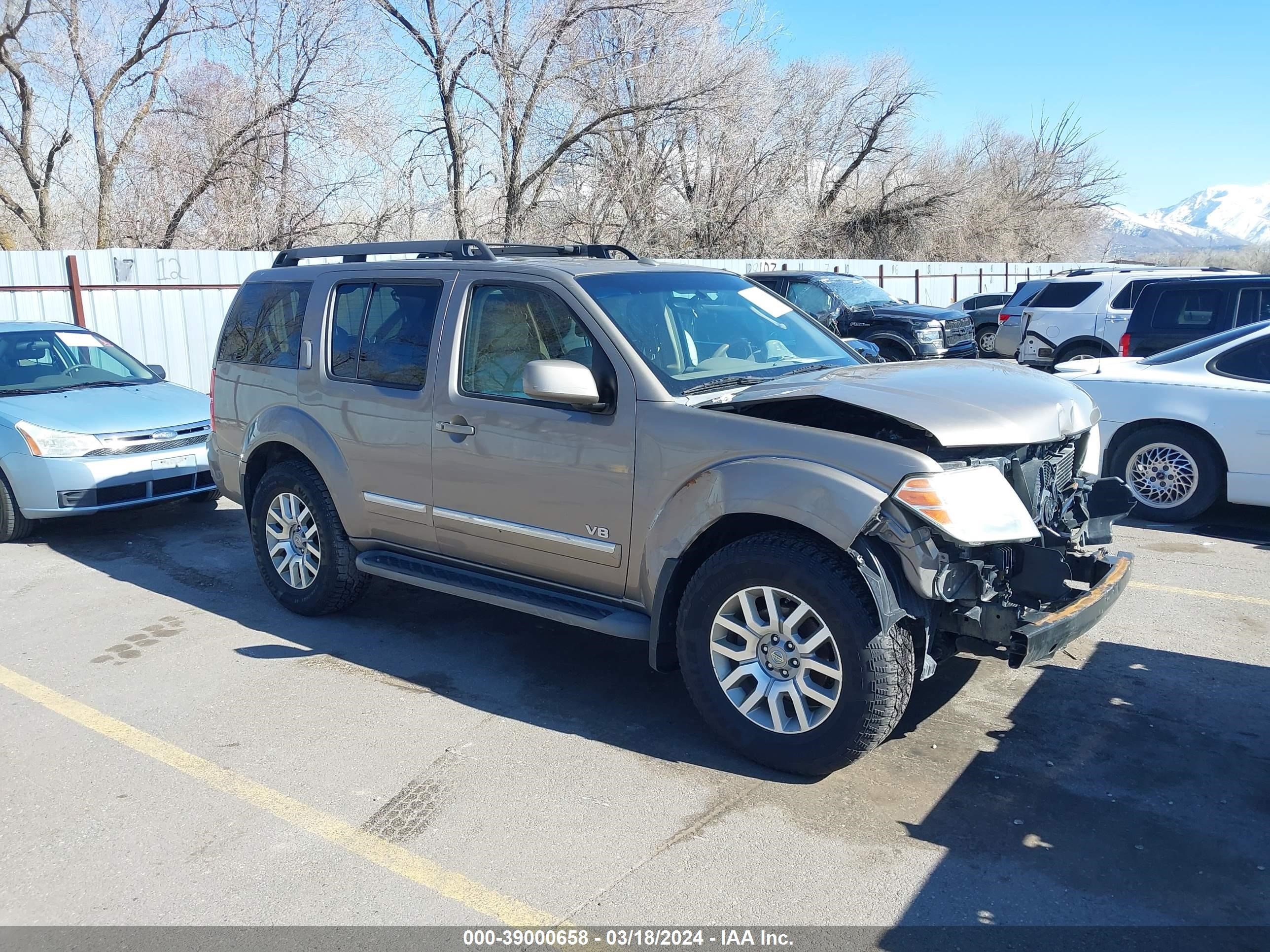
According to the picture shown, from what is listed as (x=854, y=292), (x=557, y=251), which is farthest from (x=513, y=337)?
(x=854, y=292)

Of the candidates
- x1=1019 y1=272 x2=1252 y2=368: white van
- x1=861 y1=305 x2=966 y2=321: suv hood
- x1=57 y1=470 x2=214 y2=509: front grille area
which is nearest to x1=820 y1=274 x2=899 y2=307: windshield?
x1=861 y1=305 x2=966 y2=321: suv hood

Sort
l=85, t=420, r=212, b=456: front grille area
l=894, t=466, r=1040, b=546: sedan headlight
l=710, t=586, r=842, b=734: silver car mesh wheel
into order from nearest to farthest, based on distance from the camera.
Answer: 1. l=894, t=466, r=1040, b=546: sedan headlight
2. l=710, t=586, r=842, b=734: silver car mesh wheel
3. l=85, t=420, r=212, b=456: front grille area

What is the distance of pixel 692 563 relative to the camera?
438 cm

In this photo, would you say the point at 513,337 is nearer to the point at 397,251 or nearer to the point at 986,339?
the point at 397,251

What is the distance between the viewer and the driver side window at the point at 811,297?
16.3 m

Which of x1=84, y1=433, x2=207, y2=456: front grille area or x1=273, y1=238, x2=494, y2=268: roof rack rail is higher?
x1=273, y1=238, x2=494, y2=268: roof rack rail

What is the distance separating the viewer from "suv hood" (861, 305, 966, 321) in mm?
16938

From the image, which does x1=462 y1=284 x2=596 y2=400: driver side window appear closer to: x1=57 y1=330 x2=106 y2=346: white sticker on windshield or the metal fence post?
x1=57 y1=330 x2=106 y2=346: white sticker on windshield

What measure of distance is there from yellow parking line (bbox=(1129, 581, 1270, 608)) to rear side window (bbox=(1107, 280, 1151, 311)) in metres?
8.51

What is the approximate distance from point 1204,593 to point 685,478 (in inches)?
147

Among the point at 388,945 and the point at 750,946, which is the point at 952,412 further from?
the point at 388,945

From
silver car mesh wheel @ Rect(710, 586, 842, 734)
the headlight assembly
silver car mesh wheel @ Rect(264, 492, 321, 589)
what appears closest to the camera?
silver car mesh wheel @ Rect(710, 586, 842, 734)

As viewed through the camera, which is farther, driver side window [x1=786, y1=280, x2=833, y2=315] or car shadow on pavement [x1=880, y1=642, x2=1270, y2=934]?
driver side window [x1=786, y1=280, x2=833, y2=315]

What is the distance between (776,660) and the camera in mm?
4039
